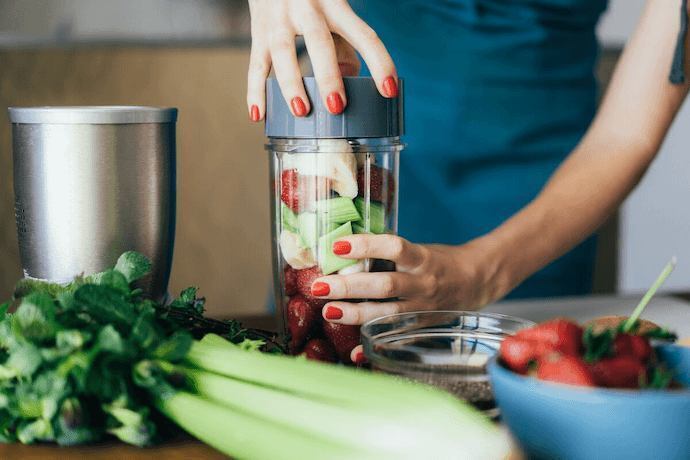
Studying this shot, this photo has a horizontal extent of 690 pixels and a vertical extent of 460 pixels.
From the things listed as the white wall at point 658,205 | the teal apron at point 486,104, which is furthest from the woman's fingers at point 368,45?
the white wall at point 658,205

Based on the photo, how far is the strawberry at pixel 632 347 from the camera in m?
0.54

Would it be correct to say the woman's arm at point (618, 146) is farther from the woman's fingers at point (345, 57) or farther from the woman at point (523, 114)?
the woman's fingers at point (345, 57)

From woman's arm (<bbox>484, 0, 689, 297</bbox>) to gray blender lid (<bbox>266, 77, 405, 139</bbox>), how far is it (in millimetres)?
389

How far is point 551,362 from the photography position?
52cm

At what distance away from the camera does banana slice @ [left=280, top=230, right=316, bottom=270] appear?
0.80 m

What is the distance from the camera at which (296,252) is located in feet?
2.64

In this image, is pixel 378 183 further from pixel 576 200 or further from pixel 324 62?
pixel 576 200

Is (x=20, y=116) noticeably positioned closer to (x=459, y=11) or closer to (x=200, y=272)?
(x=459, y=11)

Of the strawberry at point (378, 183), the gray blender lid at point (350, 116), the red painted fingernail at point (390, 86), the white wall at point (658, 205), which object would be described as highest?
the red painted fingernail at point (390, 86)

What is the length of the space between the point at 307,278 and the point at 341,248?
0.05 meters

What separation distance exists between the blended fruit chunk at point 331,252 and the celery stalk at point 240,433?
0.69 feet

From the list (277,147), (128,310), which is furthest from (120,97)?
(128,310)

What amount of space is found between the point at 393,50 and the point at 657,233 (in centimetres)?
173

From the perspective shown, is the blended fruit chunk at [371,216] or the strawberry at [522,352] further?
the blended fruit chunk at [371,216]
